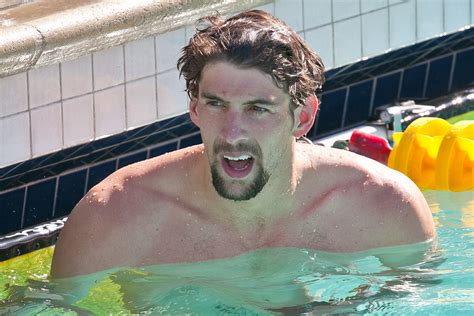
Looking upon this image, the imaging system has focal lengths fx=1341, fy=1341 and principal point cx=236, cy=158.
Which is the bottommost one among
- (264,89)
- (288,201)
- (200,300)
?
(200,300)

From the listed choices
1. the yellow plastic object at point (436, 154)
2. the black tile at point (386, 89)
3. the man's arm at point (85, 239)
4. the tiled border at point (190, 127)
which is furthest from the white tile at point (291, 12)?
the man's arm at point (85, 239)

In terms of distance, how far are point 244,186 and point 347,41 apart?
3.06m

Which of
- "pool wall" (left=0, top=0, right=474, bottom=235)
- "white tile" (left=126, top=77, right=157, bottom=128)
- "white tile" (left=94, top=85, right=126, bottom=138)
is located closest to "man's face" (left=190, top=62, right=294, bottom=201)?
"pool wall" (left=0, top=0, right=474, bottom=235)

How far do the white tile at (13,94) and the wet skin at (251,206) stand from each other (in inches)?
52.1

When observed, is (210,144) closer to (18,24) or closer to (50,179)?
(18,24)

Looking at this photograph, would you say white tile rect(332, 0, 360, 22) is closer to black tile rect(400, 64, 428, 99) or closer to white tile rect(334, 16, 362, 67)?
white tile rect(334, 16, 362, 67)

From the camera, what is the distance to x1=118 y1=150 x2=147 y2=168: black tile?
5.83 m

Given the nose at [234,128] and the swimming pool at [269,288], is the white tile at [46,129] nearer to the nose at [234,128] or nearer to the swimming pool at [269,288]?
the swimming pool at [269,288]

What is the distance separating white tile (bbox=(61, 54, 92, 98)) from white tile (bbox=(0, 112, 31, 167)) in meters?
0.24

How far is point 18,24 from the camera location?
195 inches

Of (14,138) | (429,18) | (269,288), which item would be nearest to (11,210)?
(14,138)

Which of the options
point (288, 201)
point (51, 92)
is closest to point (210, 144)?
point (288, 201)

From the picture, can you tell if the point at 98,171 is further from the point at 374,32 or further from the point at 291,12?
the point at 374,32

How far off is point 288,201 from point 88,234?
24.1 inches
